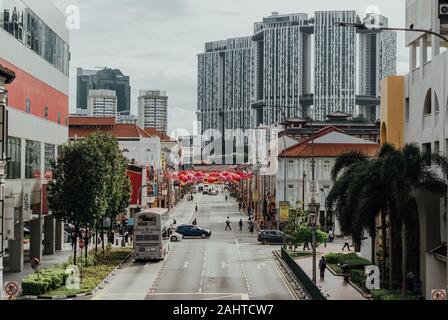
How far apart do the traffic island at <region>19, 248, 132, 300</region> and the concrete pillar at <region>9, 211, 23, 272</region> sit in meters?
3.33

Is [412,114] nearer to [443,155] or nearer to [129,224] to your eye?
[443,155]

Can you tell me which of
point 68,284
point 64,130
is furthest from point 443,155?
point 64,130

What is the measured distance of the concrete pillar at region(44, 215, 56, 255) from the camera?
220ft

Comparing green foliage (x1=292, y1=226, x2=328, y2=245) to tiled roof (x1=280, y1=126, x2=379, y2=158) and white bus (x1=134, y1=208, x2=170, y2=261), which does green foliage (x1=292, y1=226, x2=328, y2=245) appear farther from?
tiled roof (x1=280, y1=126, x2=379, y2=158)

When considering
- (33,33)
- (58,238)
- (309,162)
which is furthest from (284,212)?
(33,33)

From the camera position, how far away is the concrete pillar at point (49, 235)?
67.2m

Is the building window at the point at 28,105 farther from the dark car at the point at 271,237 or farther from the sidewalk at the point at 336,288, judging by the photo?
the dark car at the point at 271,237

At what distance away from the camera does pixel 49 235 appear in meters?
67.8

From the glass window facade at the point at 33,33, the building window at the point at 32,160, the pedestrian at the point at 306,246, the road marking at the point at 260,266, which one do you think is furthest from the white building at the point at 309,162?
the building window at the point at 32,160

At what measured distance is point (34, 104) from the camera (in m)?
56.3

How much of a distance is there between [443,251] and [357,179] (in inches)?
220

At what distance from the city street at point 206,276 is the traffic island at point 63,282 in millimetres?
712

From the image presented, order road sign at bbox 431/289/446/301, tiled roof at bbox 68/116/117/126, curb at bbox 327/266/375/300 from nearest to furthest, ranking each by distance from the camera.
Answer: road sign at bbox 431/289/446/301, curb at bbox 327/266/375/300, tiled roof at bbox 68/116/117/126

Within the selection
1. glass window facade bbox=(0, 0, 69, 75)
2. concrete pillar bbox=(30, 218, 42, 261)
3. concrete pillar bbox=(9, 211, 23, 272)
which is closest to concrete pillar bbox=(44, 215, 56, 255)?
concrete pillar bbox=(30, 218, 42, 261)
